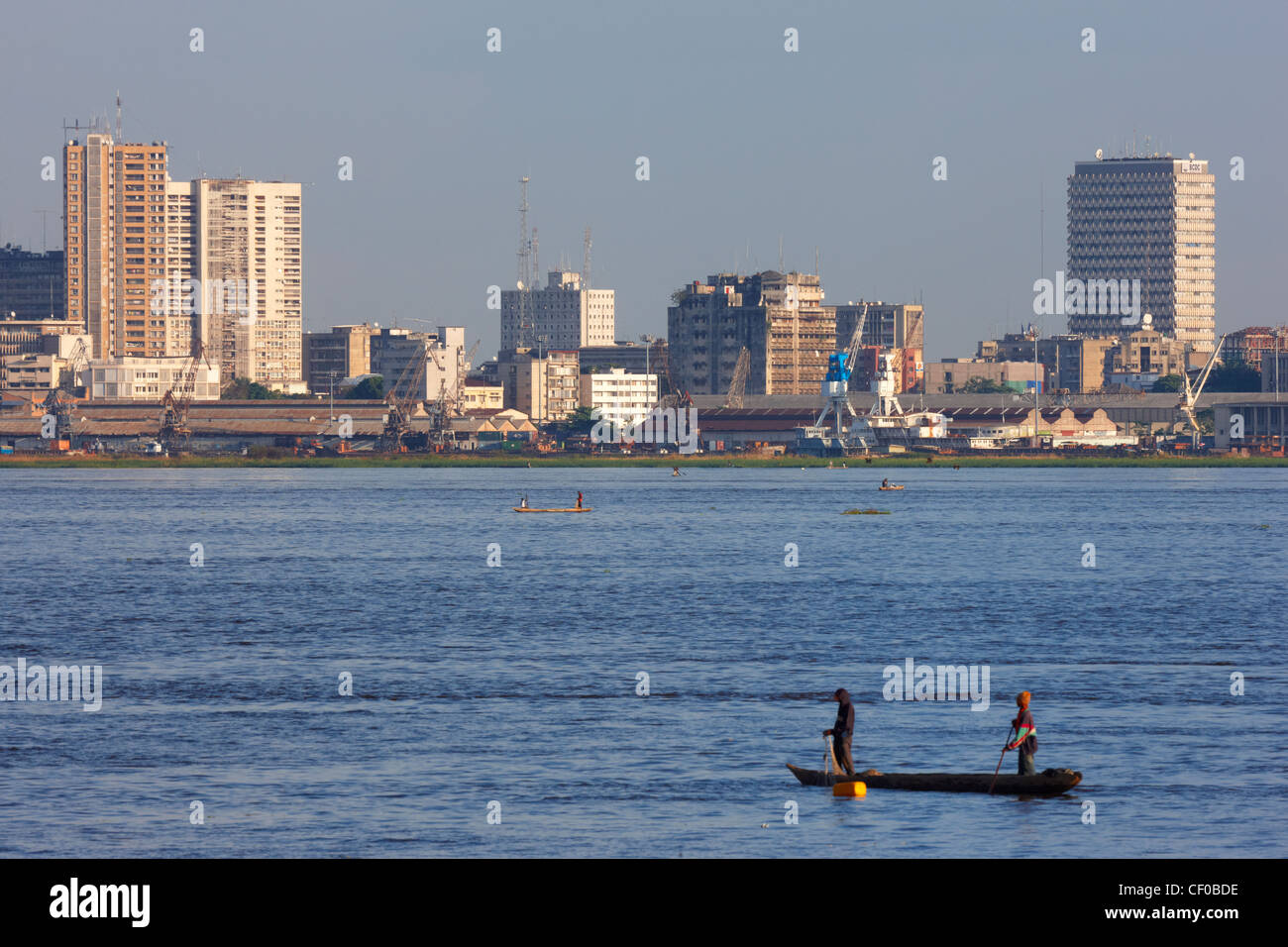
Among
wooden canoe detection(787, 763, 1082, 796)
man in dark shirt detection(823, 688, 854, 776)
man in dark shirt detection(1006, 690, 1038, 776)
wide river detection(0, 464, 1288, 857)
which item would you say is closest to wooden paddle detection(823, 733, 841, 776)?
man in dark shirt detection(823, 688, 854, 776)

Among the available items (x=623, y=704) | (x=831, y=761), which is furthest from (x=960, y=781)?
(x=623, y=704)

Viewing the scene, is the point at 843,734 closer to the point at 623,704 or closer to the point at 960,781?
the point at 960,781

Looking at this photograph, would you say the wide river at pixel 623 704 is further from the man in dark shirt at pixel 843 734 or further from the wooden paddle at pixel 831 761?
the man in dark shirt at pixel 843 734

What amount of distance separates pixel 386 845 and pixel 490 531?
12443 cm

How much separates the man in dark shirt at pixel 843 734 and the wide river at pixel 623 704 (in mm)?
1176

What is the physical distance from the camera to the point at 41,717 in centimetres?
5388

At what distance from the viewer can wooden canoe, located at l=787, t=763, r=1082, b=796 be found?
41531 millimetres

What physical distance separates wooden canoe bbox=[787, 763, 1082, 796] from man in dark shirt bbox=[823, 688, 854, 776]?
0.40 meters

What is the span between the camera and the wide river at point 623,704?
3828 cm

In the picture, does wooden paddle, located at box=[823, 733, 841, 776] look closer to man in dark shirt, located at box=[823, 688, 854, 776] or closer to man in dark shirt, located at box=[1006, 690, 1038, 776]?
man in dark shirt, located at box=[823, 688, 854, 776]

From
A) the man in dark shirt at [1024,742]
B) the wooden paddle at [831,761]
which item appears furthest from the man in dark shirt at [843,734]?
the man in dark shirt at [1024,742]

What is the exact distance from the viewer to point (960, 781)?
138 feet
